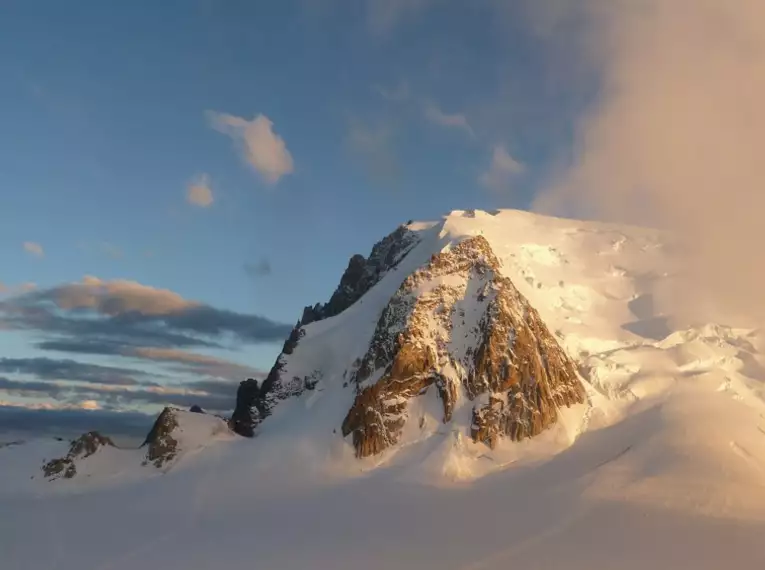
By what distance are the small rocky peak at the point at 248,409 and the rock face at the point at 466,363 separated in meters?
19.9

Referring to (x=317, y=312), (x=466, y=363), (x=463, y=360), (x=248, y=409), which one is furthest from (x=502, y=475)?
(x=317, y=312)

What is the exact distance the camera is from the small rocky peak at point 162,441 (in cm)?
10281

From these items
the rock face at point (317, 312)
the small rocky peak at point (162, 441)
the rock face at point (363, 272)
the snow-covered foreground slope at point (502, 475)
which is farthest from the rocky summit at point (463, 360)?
the small rocky peak at point (162, 441)

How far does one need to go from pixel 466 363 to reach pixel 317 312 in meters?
50.1

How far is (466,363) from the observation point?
3637 inches

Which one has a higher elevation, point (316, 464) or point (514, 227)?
point (514, 227)

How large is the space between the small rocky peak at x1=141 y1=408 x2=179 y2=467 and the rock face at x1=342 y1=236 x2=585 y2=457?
2806cm

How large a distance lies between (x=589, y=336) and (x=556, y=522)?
40580 millimetres

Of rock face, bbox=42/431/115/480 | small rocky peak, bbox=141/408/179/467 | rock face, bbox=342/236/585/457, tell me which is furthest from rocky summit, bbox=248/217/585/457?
rock face, bbox=42/431/115/480

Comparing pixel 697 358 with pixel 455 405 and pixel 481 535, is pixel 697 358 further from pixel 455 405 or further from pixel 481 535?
pixel 481 535

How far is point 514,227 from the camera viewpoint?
390 ft

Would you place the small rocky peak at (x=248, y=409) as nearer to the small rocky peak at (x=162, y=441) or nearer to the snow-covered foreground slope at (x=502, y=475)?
the snow-covered foreground slope at (x=502, y=475)

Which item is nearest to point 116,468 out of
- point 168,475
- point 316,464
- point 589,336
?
point 168,475

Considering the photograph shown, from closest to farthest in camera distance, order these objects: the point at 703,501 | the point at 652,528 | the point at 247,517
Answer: the point at 652,528
the point at 703,501
the point at 247,517
